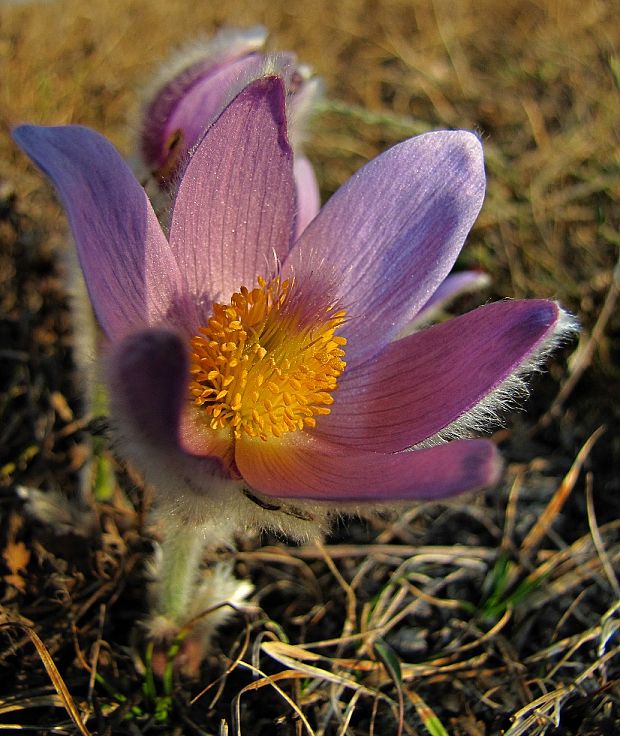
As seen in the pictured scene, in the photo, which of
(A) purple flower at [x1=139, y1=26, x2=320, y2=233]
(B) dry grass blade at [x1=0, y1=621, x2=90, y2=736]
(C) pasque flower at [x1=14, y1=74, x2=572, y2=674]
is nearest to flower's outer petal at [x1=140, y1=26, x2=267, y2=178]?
(A) purple flower at [x1=139, y1=26, x2=320, y2=233]

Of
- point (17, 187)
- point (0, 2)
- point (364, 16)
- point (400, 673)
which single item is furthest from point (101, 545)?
point (364, 16)

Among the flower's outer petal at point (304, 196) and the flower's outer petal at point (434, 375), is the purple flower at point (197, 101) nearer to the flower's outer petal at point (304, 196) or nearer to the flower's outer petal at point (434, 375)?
the flower's outer petal at point (304, 196)

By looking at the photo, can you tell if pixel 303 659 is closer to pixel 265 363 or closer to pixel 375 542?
pixel 375 542

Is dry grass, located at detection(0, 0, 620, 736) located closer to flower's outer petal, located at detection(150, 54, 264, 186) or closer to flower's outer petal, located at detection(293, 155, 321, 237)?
flower's outer petal, located at detection(150, 54, 264, 186)

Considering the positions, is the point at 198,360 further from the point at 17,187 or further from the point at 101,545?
the point at 17,187

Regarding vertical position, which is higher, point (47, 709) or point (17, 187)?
point (17, 187)

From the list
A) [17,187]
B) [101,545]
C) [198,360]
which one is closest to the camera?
[198,360]

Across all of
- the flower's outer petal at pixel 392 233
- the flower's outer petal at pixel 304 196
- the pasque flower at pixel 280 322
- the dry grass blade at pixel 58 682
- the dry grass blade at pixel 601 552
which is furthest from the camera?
the dry grass blade at pixel 601 552

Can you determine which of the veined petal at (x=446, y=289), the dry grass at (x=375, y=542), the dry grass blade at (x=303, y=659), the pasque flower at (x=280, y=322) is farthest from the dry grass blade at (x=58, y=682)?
the veined petal at (x=446, y=289)
